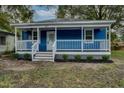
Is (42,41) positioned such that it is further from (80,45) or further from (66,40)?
(80,45)

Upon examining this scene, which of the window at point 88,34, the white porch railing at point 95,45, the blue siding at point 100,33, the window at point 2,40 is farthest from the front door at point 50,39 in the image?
the window at point 2,40

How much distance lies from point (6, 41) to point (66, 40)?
1201 cm

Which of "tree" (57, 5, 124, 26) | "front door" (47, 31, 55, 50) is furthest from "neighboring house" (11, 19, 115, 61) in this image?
"tree" (57, 5, 124, 26)

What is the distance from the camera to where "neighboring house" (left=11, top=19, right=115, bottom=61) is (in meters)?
16.0

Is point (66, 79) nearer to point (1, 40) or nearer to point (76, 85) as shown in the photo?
point (76, 85)

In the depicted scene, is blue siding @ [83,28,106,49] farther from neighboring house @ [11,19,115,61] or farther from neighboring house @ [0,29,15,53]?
neighboring house @ [0,29,15,53]

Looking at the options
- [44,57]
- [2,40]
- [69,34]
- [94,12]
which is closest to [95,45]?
[69,34]

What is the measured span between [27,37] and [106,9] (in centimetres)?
1792

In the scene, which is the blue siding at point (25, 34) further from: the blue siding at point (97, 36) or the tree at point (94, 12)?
the tree at point (94, 12)

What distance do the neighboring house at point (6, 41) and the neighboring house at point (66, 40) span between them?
5.82m

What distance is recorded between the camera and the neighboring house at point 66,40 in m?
16.0

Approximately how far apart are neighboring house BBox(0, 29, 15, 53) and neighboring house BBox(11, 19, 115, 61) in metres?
5.82
